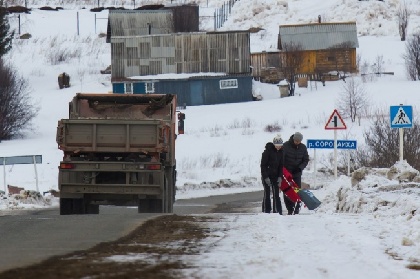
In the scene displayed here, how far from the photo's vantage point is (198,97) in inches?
2997

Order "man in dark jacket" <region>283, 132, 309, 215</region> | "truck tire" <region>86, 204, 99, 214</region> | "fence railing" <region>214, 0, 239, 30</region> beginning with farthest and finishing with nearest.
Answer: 1. "fence railing" <region>214, 0, 239, 30</region>
2. "truck tire" <region>86, 204, 99, 214</region>
3. "man in dark jacket" <region>283, 132, 309, 215</region>

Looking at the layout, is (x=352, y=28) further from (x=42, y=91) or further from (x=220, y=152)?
(x=220, y=152)

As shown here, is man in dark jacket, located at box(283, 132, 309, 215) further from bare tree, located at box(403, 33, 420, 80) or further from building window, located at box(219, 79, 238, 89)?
bare tree, located at box(403, 33, 420, 80)

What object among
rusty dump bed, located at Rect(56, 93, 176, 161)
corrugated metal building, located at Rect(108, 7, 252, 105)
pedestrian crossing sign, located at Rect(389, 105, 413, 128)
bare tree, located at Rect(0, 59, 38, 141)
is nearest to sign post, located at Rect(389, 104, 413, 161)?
pedestrian crossing sign, located at Rect(389, 105, 413, 128)

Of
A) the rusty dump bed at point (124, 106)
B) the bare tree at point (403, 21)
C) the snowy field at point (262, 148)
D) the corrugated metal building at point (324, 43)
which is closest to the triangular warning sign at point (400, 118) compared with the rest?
the snowy field at point (262, 148)

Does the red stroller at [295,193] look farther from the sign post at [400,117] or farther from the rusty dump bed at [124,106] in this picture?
the sign post at [400,117]

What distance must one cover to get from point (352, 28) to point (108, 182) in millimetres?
67229

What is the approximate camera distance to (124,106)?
79.6 ft

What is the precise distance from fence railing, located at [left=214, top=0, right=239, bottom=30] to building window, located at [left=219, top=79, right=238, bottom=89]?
94.3 feet

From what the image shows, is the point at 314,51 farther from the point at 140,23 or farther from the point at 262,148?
the point at 262,148

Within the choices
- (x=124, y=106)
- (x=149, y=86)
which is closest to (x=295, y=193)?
(x=124, y=106)

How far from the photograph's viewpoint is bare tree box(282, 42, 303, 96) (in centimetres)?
7792

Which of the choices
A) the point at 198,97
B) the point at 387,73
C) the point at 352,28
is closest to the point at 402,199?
the point at 198,97

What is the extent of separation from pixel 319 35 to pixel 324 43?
41.3 inches
